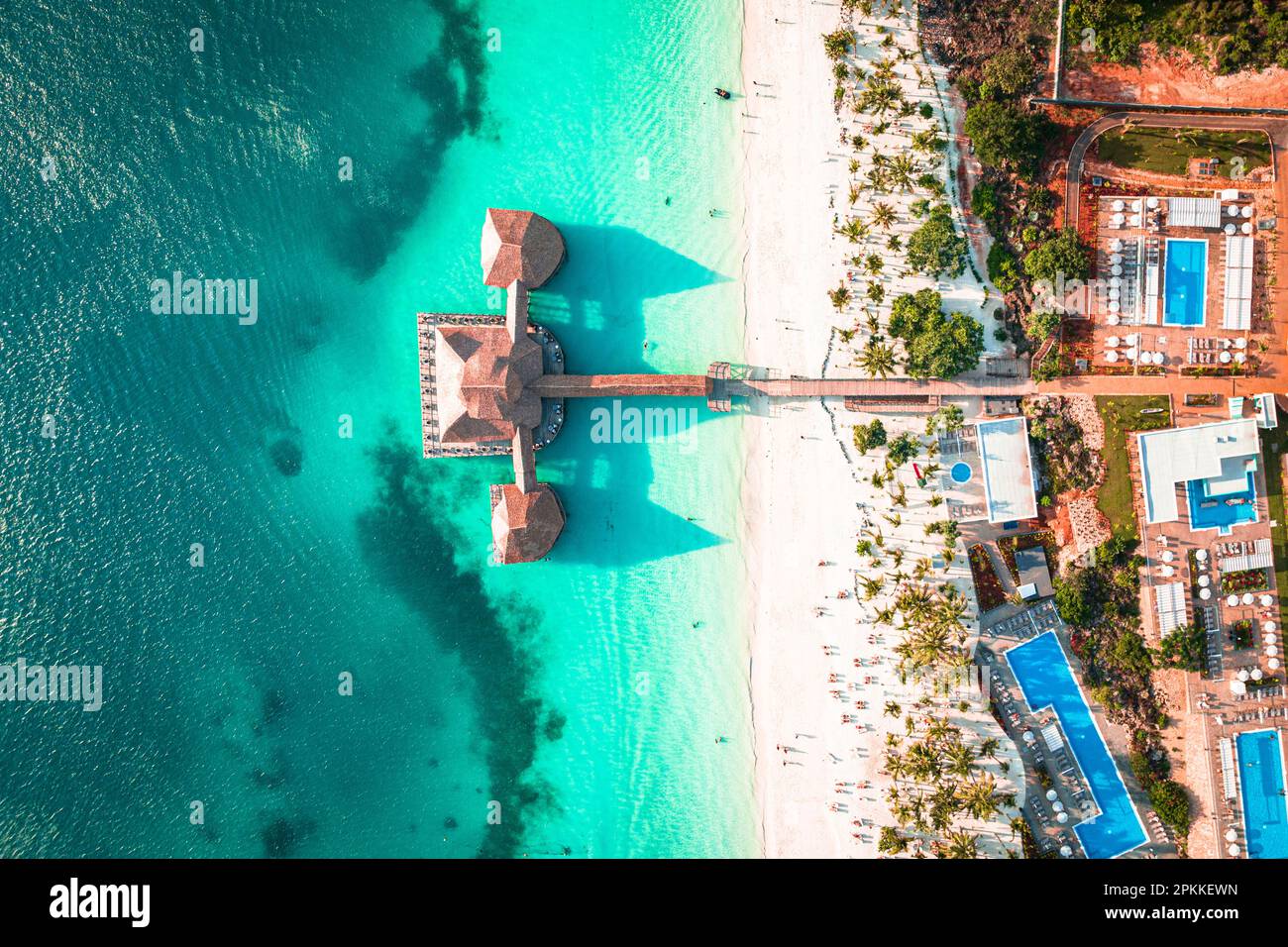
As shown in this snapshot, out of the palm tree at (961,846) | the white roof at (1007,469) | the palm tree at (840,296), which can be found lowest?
the palm tree at (961,846)

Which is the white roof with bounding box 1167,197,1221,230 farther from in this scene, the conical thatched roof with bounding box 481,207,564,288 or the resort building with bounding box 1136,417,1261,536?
the conical thatched roof with bounding box 481,207,564,288

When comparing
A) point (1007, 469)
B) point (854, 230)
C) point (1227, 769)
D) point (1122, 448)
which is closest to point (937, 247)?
point (854, 230)

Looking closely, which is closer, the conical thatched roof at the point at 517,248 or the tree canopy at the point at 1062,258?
the conical thatched roof at the point at 517,248

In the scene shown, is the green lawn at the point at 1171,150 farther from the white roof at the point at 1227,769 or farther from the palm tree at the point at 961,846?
the palm tree at the point at 961,846

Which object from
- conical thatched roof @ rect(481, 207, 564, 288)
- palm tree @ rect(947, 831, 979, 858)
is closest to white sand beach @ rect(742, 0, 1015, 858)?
palm tree @ rect(947, 831, 979, 858)

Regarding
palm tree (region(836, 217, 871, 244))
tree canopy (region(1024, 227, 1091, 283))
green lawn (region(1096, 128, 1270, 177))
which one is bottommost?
tree canopy (region(1024, 227, 1091, 283))

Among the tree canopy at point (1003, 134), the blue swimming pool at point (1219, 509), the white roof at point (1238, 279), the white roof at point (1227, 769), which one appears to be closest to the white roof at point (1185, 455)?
the blue swimming pool at point (1219, 509)
